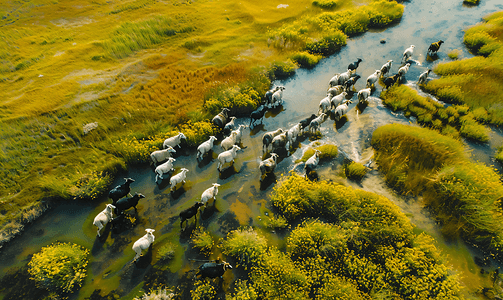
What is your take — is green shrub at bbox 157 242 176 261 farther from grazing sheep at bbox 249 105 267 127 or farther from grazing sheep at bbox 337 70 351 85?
grazing sheep at bbox 337 70 351 85

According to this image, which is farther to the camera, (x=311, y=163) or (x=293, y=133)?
(x=293, y=133)

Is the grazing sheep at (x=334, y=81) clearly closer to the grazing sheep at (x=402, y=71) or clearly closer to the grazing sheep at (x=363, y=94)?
the grazing sheep at (x=363, y=94)

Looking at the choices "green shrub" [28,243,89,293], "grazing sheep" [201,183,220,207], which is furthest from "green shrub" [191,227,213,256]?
"green shrub" [28,243,89,293]

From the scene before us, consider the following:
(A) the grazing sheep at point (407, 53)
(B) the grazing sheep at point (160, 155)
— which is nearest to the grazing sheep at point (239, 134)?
(B) the grazing sheep at point (160, 155)

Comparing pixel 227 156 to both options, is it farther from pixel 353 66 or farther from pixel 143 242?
pixel 353 66

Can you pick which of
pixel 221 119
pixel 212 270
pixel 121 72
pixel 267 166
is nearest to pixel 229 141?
pixel 221 119

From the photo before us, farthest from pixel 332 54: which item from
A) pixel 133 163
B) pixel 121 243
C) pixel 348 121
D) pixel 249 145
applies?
pixel 121 243
